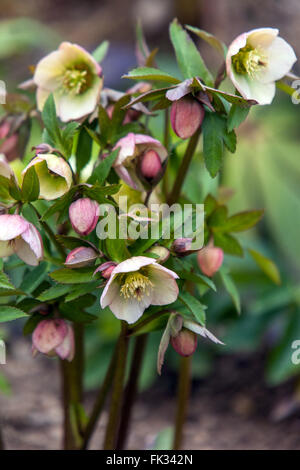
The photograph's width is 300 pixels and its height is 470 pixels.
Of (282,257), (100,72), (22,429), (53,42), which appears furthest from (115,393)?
(53,42)

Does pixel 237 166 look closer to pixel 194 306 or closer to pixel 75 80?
pixel 75 80

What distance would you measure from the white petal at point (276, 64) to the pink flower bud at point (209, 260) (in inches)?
9.4

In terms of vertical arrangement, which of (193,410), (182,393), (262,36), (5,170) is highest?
(262,36)

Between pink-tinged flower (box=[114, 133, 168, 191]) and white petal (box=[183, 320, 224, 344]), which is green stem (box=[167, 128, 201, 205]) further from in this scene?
white petal (box=[183, 320, 224, 344])

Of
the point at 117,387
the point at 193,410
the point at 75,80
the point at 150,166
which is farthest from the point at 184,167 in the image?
the point at 193,410

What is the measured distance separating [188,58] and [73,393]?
0.53 m

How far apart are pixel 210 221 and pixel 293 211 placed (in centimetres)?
112

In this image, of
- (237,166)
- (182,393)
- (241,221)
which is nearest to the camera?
(241,221)

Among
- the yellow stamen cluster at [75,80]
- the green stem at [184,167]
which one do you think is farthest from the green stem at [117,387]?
the yellow stamen cluster at [75,80]

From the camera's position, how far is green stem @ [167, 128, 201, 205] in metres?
0.85

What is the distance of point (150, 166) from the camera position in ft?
2.60

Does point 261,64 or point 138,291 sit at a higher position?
point 261,64

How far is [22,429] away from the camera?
138cm
